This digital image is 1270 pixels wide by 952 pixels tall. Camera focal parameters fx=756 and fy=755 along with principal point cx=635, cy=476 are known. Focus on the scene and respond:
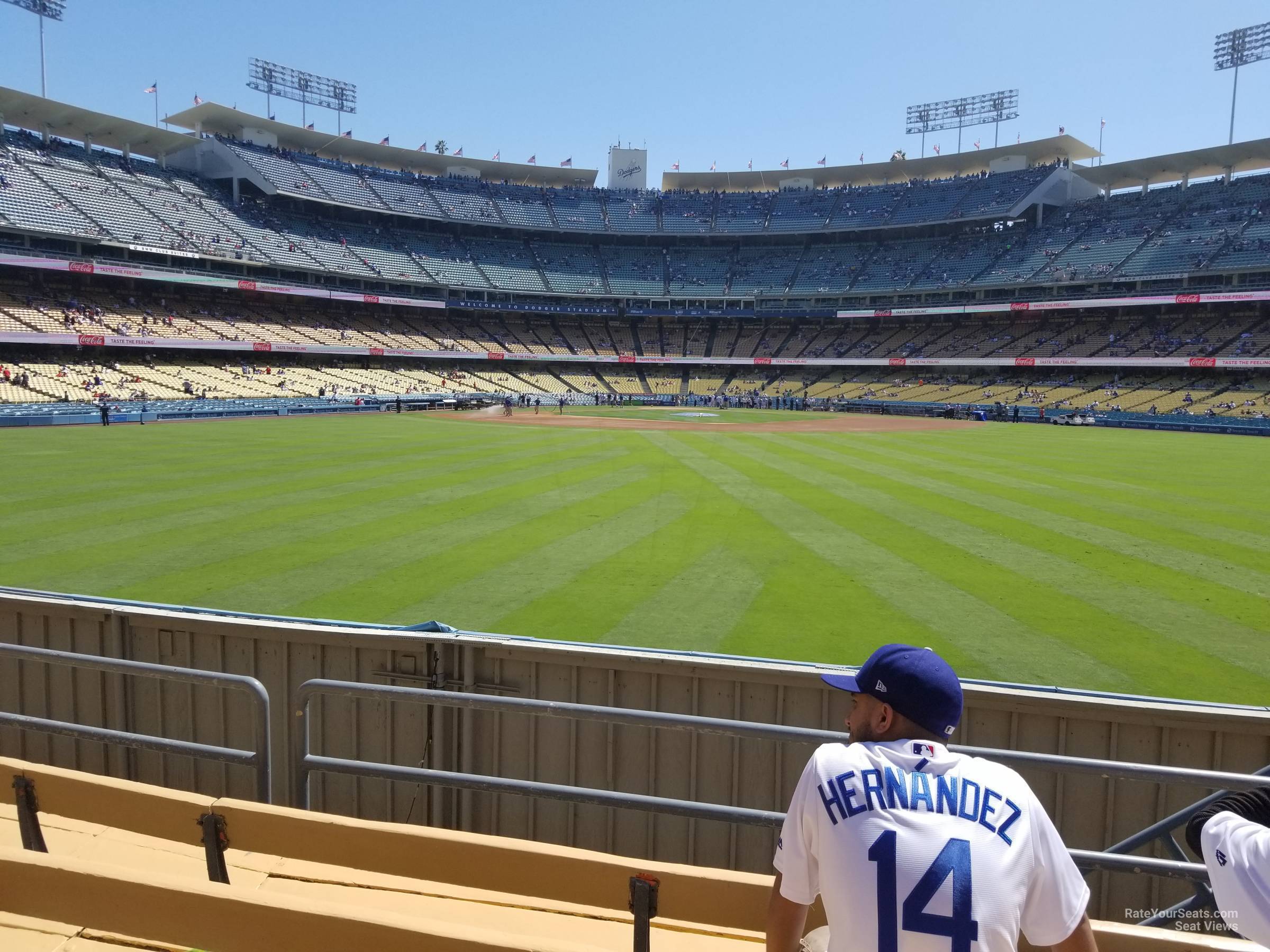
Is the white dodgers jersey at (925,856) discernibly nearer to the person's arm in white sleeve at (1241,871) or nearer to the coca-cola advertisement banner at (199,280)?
the person's arm in white sleeve at (1241,871)

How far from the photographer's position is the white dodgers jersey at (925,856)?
2.04m

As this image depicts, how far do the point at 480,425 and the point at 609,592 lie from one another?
110 ft

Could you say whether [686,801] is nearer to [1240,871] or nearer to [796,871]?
[796,871]

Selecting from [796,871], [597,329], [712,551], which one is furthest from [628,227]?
[796,871]

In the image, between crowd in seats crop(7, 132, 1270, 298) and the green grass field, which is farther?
crowd in seats crop(7, 132, 1270, 298)

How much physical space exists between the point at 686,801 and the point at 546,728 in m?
1.50

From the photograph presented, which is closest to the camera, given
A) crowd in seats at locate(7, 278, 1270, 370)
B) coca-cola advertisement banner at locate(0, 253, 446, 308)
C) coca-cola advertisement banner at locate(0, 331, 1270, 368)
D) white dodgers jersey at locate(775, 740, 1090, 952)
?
white dodgers jersey at locate(775, 740, 1090, 952)

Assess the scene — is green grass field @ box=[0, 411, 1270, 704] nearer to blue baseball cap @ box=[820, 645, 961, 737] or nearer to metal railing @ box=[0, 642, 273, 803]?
metal railing @ box=[0, 642, 273, 803]

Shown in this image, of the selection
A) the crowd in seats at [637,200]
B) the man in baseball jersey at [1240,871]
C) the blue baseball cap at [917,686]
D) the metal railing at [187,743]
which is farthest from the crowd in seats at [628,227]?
the man in baseball jersey at [1240,871]

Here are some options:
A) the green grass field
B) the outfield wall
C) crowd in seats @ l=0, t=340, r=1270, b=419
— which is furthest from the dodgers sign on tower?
the outfield wall

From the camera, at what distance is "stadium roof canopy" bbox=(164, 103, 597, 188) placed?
73938 mm

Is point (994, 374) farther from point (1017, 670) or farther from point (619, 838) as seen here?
point (619, 838)

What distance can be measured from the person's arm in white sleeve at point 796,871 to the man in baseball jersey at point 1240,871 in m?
1.18

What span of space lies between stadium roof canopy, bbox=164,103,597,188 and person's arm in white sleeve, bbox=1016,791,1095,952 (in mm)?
87713
